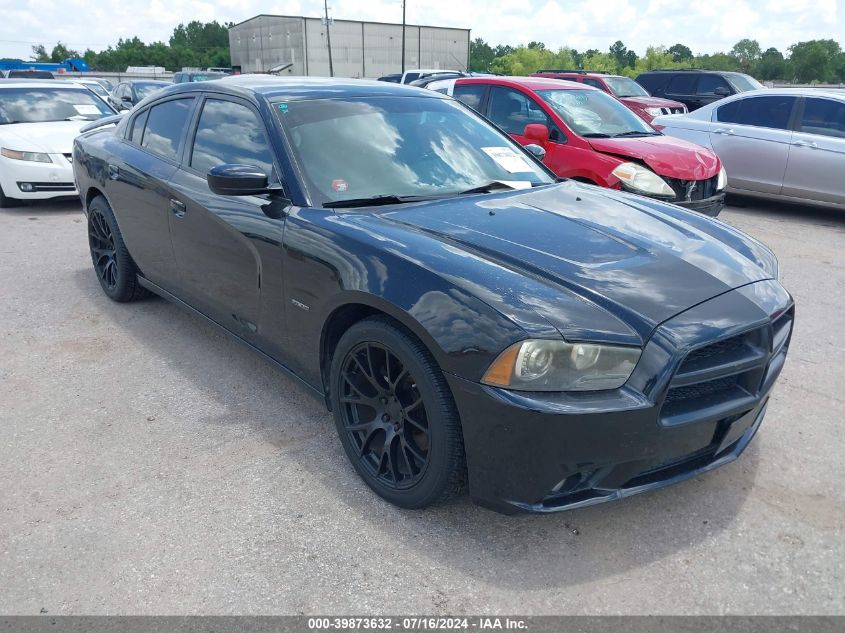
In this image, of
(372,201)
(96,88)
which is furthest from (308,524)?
(96,88)

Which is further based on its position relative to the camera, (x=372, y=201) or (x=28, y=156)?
(x=28, y=156)

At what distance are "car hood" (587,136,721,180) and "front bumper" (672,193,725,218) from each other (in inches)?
8.9

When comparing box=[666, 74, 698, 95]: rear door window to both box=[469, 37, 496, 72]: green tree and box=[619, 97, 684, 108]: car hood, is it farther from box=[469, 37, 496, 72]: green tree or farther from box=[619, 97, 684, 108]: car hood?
box=[469, 37, 496, 72]: green tree

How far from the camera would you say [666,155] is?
7039 millimetres

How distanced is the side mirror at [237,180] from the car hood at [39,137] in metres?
6.71

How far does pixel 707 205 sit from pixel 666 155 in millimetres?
636

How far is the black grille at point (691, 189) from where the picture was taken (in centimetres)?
686

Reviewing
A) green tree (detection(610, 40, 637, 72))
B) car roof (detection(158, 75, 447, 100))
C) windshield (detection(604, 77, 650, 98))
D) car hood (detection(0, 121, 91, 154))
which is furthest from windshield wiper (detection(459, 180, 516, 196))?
green tree (detection(610, 40, 637, 72))

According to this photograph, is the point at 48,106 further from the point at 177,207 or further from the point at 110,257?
the point at 177,207

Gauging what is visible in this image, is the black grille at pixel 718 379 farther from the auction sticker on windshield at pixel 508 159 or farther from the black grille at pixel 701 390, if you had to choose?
the auction sticker on windshield at pixel 508 159

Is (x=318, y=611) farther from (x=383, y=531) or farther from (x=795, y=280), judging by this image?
(x=795, y=280)

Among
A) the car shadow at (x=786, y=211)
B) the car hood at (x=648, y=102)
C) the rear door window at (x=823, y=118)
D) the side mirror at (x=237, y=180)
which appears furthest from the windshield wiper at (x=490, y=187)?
the car hood at (x=648, y=102)

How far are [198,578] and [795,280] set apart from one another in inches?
218

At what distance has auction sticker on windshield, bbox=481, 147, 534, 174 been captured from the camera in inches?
154
